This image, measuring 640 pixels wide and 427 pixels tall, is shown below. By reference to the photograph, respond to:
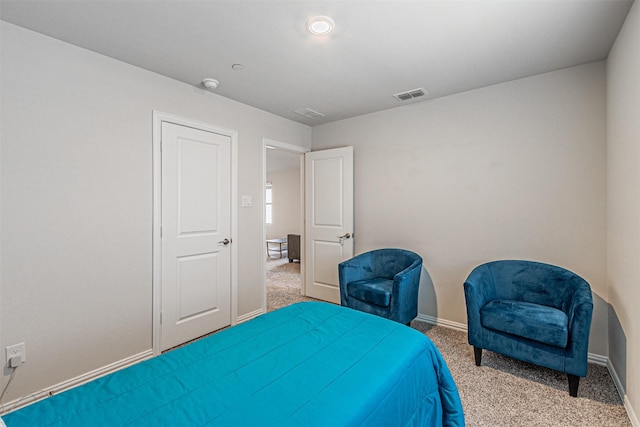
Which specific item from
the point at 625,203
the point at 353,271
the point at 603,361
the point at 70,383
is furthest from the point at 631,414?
the point at 70,383

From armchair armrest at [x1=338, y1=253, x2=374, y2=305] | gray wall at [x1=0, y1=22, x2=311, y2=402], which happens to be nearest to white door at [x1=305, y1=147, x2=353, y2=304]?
armchair armrest at [x1=338, y1=253, x2=374, y2=305]

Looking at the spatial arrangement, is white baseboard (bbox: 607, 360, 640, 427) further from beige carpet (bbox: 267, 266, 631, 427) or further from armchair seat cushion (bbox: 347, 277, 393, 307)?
armchair seat cushion (bbox: 347, 277, 393, 307)

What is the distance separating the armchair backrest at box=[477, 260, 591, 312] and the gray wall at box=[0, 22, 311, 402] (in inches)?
122

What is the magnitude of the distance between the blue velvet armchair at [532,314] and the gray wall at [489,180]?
0.29 metres

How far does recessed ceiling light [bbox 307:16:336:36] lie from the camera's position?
1.95 meters

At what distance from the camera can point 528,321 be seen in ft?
7.24

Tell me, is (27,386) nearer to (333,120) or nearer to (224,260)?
(224,260)

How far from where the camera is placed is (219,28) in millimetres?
2055

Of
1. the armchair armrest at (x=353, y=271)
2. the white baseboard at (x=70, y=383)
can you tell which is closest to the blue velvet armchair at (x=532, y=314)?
the armchair armrest at (x=353, y=271)

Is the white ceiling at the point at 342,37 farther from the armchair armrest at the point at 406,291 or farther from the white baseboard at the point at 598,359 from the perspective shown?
the white baseboard at the point at 598,359

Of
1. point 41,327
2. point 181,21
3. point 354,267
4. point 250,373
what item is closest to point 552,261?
point 354,267

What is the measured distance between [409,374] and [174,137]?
2707mm

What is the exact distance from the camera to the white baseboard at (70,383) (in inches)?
78.6

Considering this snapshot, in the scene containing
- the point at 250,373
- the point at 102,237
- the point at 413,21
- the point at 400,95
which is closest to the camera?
the point at 250,373
